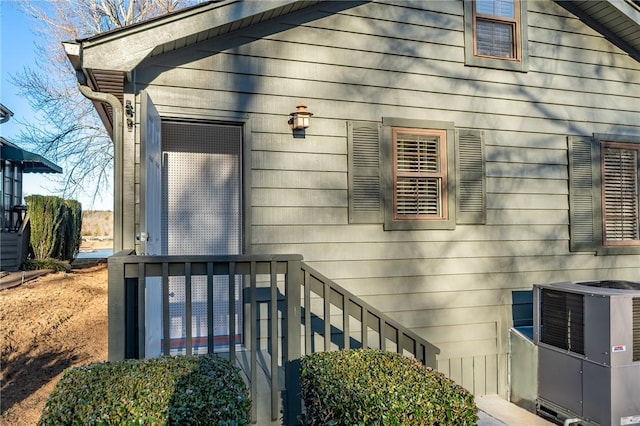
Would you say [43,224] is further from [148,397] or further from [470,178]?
[148,397]

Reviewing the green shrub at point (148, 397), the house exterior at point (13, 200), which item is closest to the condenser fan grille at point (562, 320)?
the green shrub at point (148, 397)

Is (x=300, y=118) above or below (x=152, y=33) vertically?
below

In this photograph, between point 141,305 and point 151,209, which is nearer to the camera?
point 141,305

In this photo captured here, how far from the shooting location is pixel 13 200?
36.0 ft

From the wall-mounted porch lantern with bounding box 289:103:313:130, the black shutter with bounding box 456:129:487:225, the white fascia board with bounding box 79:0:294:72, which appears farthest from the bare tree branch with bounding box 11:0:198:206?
the black shutter with bounding box 456:129:487:225

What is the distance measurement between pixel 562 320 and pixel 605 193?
6.40 feet

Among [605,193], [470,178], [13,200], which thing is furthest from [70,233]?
[605,193]

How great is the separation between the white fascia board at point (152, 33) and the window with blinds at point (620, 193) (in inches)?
161

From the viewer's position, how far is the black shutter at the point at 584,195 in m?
4.79

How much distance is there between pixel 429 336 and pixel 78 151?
1373cm

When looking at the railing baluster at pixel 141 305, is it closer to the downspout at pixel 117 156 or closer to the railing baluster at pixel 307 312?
the downspout at pixel 117 156

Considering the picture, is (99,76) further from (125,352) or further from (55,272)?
(55,272)

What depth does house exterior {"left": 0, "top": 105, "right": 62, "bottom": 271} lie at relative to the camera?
9289 mm

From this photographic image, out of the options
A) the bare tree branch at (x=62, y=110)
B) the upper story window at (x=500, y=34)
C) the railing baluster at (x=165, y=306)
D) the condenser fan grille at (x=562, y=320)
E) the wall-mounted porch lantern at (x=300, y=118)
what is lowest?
the condenser fan grille at (x=562, y=320)
